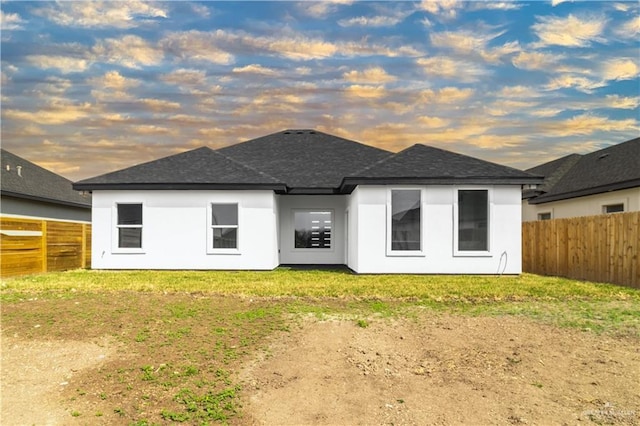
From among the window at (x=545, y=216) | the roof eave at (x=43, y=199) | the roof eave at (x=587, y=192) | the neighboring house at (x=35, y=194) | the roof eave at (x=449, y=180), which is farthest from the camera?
the window at (x=545, y=216)

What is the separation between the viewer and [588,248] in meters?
13.6

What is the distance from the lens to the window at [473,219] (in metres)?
14.1

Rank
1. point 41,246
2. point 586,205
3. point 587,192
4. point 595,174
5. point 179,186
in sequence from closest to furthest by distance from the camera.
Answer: point 41,246, point 179,186, point 587,192, point 586,205, point 595,174

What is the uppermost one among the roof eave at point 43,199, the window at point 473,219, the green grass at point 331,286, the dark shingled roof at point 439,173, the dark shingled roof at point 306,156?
the dark shingled roof at point 306,156

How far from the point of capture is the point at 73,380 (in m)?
5.04

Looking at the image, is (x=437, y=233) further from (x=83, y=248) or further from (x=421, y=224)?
(x=83, y=248)

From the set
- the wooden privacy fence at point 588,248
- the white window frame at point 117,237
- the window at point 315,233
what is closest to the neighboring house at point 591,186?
the wooden privacy fence at point 588,248

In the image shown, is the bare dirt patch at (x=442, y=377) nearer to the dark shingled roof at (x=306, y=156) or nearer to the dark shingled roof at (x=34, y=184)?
the dark shingled roof at (x=306, y=156)

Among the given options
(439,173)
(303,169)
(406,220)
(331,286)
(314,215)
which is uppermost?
(303,169)

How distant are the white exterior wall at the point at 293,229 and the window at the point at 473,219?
5258 millimetres

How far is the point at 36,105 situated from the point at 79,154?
2.82m

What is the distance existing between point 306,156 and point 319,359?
620 inches

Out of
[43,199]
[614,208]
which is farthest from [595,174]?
[43,199]

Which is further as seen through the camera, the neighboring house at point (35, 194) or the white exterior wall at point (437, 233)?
the neighboring house at point (35, 194)
